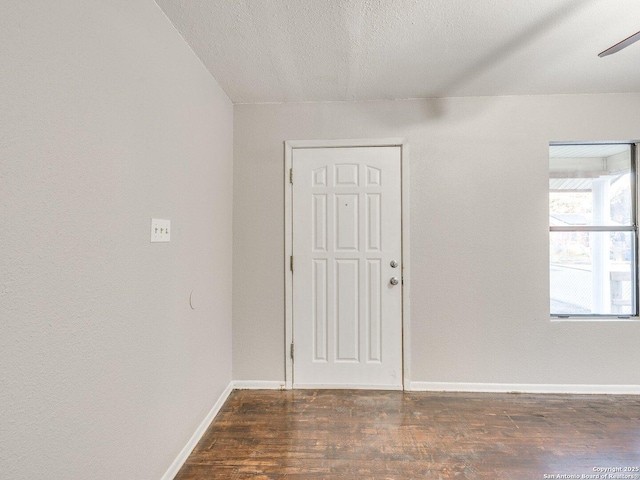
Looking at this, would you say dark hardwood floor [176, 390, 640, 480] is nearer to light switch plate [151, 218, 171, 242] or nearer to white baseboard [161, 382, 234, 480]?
white baseboard [161, 382, 234, 480]

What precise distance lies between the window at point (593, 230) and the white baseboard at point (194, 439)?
2671mm

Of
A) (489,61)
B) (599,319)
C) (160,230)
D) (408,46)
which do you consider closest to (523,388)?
(599,319)

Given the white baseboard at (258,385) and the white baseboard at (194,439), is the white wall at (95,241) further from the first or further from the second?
the white baseboard at (258,385)

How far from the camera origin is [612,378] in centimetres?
246

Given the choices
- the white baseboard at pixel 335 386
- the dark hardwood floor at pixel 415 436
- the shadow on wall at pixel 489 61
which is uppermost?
the shadow on wall at pixel 489 61

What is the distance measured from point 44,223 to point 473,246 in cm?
257

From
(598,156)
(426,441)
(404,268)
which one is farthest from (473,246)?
(426,441)

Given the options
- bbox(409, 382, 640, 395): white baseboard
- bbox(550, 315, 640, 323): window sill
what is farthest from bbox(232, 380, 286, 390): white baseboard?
bbox(550, 315, 640, 323): window sill

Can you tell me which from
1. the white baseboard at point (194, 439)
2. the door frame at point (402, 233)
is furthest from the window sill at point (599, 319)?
the white baseboard at point (194, 439)

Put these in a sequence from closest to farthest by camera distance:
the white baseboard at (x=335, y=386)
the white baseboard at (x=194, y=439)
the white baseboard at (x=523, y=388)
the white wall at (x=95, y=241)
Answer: the white wall at (x=95, y=241) < the white baseboard at (x=194, y=439) < the white baseboard at (x=523, y=388) < the white baseboard at (x=335, y=386)

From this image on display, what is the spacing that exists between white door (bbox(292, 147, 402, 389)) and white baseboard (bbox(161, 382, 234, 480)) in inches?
22.9

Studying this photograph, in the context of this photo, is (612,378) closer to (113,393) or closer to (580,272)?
(580,272)

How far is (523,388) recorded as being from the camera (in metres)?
2.49

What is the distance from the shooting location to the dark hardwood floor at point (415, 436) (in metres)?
1.69
